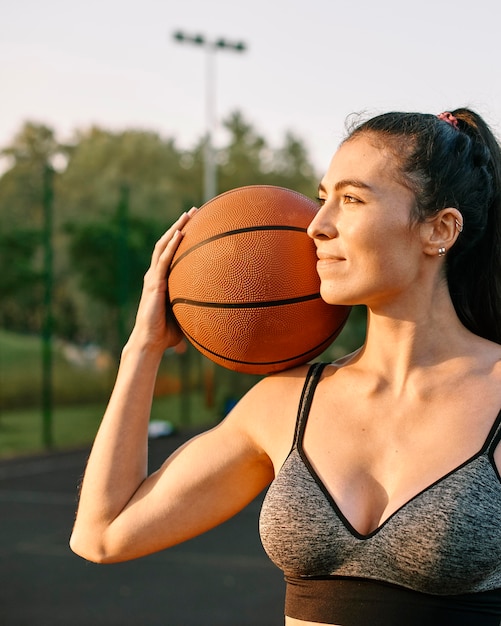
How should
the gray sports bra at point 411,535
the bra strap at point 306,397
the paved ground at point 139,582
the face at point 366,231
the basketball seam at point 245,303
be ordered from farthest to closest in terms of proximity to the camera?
the paved ground at point 139,582 → the basketball seam at point 245,303 → the bra strap at point 306,397 → the face at point 366,231 → the gray sports bra at point 411,535

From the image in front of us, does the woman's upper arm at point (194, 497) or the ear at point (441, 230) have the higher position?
the ear at point (441, 230)

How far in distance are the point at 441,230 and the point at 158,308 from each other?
731mm

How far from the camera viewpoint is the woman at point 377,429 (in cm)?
193

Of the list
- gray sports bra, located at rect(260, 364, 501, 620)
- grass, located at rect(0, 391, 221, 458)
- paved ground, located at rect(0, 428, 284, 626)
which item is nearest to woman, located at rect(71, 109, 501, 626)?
gray sports bra, located at rect(260, 364, 501, 620)

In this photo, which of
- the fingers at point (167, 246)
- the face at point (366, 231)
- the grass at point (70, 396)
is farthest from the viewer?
the grass at point (70, 396)

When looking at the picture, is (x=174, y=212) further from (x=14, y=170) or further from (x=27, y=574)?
(x=27, y=574)

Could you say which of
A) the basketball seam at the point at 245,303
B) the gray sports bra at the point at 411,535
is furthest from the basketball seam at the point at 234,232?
the gray sports bra at the point at 411,535

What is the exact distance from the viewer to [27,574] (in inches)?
263

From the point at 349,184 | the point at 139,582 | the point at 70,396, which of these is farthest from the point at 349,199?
the point at 70,396

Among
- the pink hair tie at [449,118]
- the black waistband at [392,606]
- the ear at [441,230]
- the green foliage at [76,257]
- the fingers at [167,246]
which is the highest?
the pink hair tie at [449,118]

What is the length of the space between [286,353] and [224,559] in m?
5.06

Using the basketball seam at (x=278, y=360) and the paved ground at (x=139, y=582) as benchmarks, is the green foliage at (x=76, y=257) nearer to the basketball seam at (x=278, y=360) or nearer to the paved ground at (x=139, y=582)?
the paved ground at (x=139, y=582)

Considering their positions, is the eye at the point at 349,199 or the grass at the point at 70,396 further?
the grass at the point at 70,396

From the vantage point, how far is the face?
2025 millimetres
